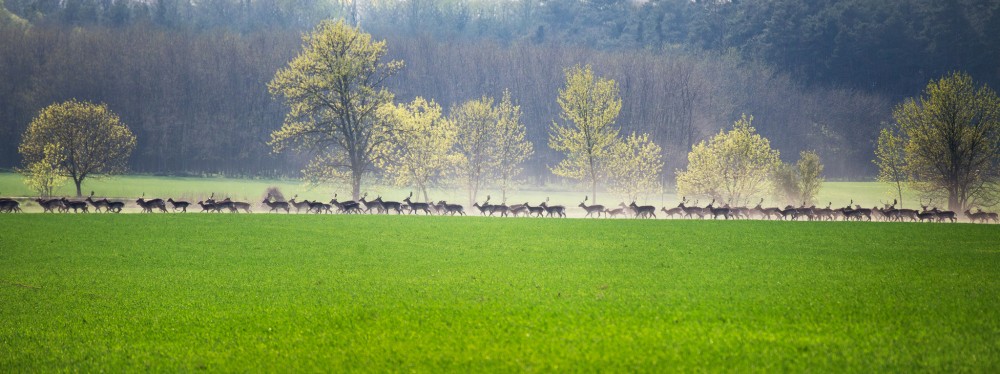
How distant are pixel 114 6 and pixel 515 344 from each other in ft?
437

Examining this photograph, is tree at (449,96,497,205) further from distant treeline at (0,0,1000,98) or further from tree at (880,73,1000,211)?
distant treeline at (0,0,1000,98)

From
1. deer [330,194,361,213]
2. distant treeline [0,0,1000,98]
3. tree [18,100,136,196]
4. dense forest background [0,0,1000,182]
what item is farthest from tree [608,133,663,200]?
distant treeline [0,0,1000,98]

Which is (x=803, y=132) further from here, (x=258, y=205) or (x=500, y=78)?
(x=258, y=205)

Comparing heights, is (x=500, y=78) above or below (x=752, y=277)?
above

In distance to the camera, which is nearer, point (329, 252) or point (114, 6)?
point (329, 252)

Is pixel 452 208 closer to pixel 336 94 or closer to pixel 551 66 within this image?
pixel 336 94

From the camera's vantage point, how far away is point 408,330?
1416 cm

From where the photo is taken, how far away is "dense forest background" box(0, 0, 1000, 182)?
9281 centimetres

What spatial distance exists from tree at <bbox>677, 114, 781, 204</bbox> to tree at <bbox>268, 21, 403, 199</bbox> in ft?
79.9

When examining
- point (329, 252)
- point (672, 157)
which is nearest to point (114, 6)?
point (672, 157)

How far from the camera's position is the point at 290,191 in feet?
253

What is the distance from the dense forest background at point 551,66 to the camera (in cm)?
9281

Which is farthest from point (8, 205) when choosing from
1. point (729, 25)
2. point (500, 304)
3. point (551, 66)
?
point (729, 25)

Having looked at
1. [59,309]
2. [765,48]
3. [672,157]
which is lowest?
[59,309]
